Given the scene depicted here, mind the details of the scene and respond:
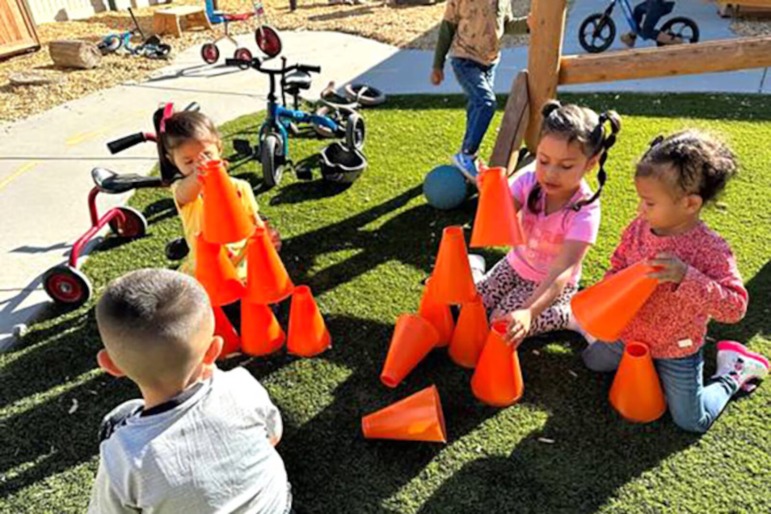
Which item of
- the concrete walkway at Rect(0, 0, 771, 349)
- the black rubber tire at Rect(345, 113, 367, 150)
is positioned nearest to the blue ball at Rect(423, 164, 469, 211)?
the black rubber tire at Rect(345, 113, 367, 150)

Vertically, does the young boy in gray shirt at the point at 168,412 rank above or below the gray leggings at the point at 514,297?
above

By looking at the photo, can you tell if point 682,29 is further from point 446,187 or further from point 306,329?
point 306,329

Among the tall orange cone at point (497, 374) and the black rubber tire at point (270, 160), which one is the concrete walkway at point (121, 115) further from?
the tall orange cone at point (497, 374)

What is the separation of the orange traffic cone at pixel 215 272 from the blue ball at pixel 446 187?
163 cm

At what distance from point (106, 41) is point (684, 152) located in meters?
8.06

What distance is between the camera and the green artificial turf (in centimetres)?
221

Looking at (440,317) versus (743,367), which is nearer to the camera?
(743,367)

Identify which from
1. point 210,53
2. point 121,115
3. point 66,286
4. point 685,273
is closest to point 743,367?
point 685,273

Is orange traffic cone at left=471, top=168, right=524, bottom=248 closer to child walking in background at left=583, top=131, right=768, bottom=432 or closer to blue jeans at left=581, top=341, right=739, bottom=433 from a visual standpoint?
child walking in background at left=583, top=131, right=768, bottom=432

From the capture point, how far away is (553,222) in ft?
9.02

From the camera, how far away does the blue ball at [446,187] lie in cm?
393

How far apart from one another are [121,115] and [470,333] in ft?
15.9

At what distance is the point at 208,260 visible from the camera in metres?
2.69

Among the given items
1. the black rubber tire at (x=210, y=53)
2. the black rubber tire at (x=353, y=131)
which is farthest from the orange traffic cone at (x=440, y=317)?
the black rubber tire at (x=210, y=53)
